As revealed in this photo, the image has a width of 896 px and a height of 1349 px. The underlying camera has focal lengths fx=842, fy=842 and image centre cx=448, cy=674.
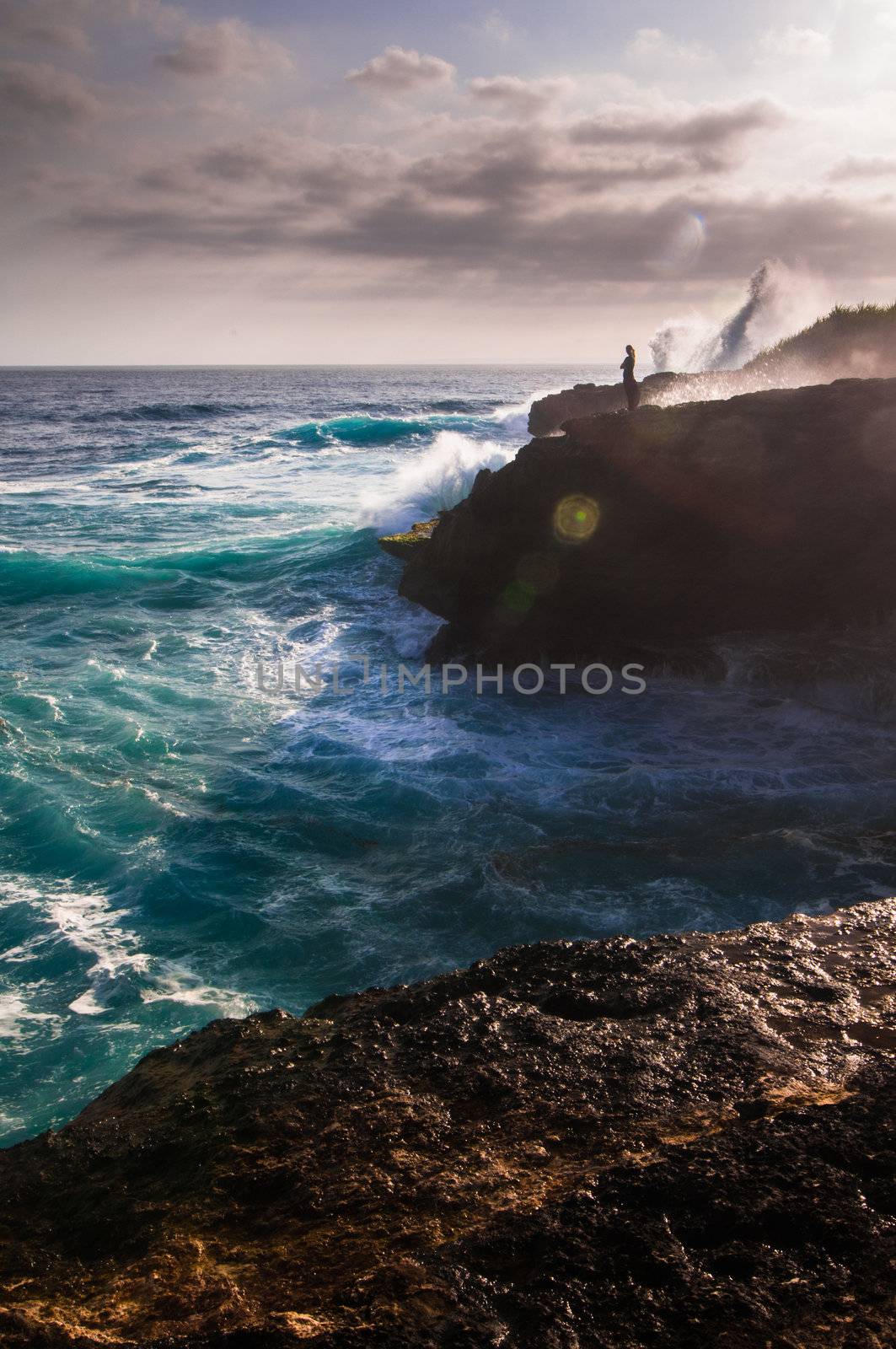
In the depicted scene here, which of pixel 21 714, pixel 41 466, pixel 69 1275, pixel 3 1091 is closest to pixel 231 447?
pixel 41 466

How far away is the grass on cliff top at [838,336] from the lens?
2459cm

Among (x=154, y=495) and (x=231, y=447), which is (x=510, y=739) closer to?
(x=154, y=495)

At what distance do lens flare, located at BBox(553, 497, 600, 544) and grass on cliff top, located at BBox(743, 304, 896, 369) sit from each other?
1758 cm

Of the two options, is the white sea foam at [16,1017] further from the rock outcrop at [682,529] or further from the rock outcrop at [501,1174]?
the rock outcrop at [682,529]

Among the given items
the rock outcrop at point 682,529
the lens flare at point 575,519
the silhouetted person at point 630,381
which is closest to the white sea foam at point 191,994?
the rock outcrop at point 682,529

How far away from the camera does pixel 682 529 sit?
11.0 meters

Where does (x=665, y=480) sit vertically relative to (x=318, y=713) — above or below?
above

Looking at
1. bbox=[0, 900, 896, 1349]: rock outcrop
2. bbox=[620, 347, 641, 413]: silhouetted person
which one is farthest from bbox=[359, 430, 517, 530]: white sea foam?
bbox=[0, 900, 896, 1349]: rock outcrop

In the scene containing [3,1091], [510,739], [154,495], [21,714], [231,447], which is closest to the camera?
[3,1091]

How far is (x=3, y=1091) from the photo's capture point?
17.0 ft

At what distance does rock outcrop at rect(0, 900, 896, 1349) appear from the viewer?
2.25 m

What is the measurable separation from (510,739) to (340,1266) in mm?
7786

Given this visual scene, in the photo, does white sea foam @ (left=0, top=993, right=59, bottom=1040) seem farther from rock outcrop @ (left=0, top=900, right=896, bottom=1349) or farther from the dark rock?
the dark rock

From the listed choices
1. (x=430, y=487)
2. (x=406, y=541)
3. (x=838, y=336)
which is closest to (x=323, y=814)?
(x=406, y=541)
